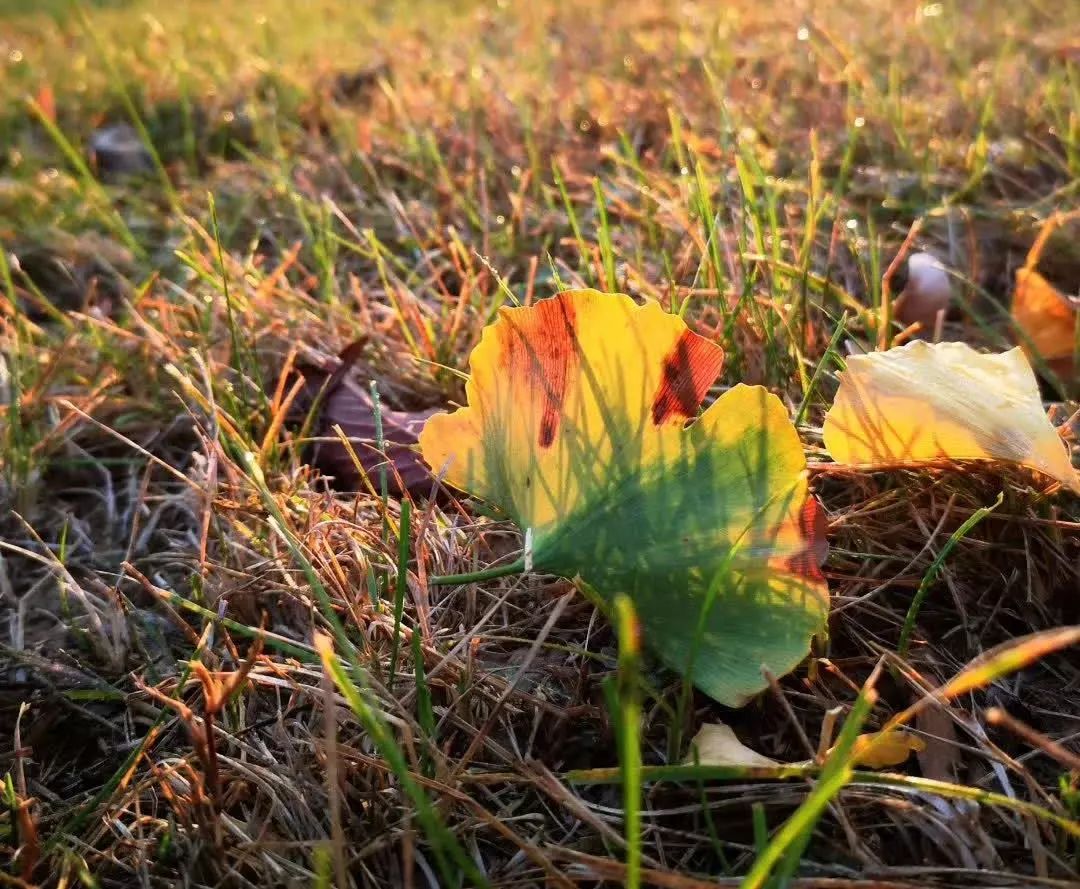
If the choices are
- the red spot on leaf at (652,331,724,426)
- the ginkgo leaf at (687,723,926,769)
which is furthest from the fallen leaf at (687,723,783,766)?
the red spot on leaf at (652,331,724,426)

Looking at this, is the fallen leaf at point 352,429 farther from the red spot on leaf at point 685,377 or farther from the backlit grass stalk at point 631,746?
the backlit grass stalk at point 631,746

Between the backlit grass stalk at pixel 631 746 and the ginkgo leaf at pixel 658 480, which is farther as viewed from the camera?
the ginkgo leaf at pixel 658 480

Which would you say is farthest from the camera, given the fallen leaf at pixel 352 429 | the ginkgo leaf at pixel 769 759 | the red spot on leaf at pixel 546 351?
the fallen leaf at pixel 352 429

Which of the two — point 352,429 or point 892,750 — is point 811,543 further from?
point 352,429

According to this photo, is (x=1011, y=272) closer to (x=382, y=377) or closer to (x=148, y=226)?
(x=382, y=377)

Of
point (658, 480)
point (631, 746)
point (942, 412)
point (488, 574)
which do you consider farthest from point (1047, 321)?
point (631, 746)

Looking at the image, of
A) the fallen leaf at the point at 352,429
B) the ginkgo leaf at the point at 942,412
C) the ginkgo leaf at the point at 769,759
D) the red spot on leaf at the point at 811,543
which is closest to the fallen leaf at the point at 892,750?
the ginkgo leaf at the point at 769,759

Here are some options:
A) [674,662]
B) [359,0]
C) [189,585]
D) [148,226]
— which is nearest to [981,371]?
[674,662]

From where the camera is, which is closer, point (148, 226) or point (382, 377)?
point (382, 377)

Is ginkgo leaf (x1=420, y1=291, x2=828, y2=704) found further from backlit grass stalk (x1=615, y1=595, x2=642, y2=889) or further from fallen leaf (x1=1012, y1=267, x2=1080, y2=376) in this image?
fallen leaf (x1=1012, y1=267, x2=1080, y2=376)
